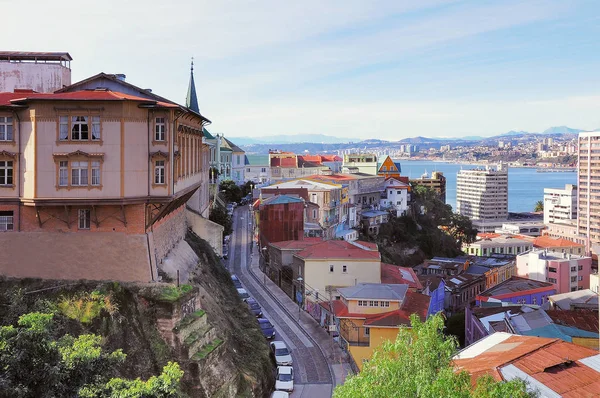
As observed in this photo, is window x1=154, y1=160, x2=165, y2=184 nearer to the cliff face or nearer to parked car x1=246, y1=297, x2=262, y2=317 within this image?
the cliff face

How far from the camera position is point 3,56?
885 inches

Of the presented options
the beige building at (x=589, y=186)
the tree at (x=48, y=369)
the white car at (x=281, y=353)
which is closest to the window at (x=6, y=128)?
the tree at (x=48, y=369)

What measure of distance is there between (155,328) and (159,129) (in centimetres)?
578

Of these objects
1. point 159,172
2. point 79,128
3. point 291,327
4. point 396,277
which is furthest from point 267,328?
point 79,128

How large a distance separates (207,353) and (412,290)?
862 inches

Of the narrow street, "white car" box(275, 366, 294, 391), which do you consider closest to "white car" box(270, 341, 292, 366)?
the narrow street

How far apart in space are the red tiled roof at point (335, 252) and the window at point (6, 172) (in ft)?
70.3

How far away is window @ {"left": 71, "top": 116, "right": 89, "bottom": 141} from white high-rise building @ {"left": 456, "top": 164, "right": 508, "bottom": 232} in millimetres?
152098

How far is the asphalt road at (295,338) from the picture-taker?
24083mm

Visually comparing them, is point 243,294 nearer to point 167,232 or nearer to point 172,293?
point 167,232

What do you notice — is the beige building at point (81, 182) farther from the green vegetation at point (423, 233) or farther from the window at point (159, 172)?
the green vegetation at point (423, 233)

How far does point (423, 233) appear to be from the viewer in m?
75.7

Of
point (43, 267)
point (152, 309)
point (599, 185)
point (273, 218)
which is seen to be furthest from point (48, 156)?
point (599, 185)

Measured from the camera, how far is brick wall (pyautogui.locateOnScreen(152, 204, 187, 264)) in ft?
68.9
